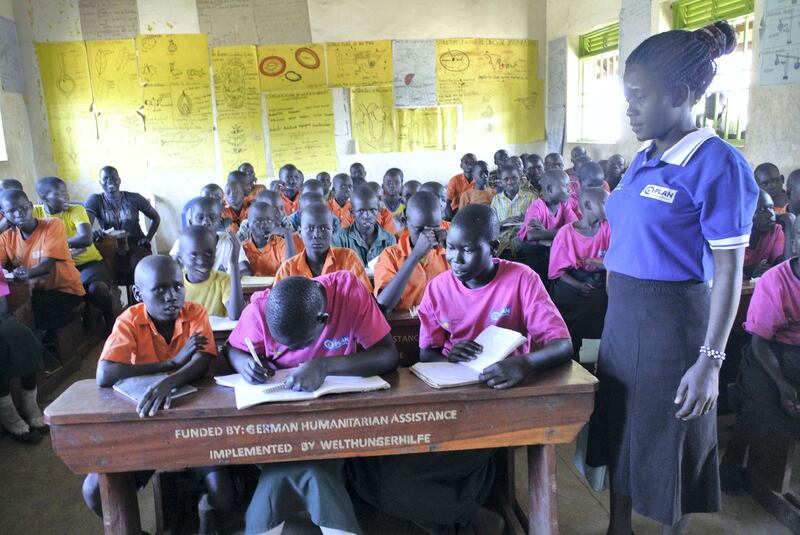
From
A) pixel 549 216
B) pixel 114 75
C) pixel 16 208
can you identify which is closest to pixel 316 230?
pixel 549 216

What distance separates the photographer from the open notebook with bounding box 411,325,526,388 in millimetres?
1745

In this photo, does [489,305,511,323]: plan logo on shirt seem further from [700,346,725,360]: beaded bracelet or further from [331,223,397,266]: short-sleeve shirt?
[331,223,397,266]: short-sleeve shirt

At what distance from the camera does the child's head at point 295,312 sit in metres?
1.77

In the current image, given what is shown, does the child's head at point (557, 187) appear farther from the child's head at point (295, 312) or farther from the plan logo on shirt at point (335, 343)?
the child's head at point (295, 312)

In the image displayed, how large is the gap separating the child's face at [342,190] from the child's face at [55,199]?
238 cm

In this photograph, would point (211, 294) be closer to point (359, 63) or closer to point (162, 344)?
point (162, 344)

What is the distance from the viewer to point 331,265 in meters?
3.09

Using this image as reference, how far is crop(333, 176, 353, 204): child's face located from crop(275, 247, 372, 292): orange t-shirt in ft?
9.72

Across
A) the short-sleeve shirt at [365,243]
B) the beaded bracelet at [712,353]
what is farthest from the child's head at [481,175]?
the beaded bracelet at [712,353]

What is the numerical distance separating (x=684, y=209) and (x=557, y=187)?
118 inches

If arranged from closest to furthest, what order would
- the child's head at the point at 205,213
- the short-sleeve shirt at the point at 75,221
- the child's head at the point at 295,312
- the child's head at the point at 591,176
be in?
the child's head at the point at 295,312 < the child's head at the point at 205,213 < the child's head at the point at 591,176 < the short-sleeve shirt at the point at 75,221

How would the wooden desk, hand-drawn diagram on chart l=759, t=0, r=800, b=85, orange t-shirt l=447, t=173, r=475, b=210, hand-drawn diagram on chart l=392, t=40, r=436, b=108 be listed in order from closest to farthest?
the wooden desk, hand-drawn diagram on chart l=759, t=0, r=800, b=85, orange t-shirt l=447, t=173, r=475, b=210, hand-drawn diagram on chart l=392, t=40, r=436, b=108

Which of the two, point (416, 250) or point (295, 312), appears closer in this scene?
point (295, 312)

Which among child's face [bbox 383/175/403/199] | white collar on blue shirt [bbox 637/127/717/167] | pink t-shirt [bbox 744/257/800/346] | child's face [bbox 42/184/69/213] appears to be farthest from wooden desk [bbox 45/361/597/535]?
child's face [bbox 383/175/403/199]
